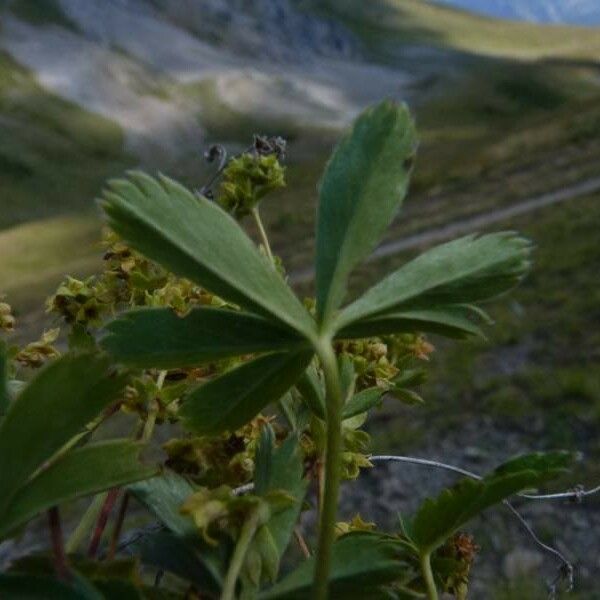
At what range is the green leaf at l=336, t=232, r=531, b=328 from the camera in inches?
14.1

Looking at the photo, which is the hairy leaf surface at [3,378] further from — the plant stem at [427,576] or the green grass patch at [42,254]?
the green grass patch at [42,254]

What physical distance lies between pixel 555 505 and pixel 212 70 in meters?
43.0

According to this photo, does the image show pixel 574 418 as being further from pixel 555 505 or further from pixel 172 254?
pixel 172 254

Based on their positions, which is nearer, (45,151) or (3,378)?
(3,378)

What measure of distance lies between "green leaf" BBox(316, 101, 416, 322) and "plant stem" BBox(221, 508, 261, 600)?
9cm

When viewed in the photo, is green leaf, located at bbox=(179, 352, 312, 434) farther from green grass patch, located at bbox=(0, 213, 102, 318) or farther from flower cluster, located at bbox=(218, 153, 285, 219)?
green grass patch, located at bbox=(0, 213, 102, 318)

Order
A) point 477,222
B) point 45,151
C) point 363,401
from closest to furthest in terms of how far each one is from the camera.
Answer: point 363,401, point 477,222, point 45,151

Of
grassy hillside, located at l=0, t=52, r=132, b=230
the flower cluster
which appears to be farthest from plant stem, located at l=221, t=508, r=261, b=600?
grassy hillside, located at l=0, t=52, r=132, b=230

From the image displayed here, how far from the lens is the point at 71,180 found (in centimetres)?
3662

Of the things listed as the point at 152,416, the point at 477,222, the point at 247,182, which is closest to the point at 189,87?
the point at 477,222

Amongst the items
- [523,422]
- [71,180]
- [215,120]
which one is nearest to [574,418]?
[523,422]

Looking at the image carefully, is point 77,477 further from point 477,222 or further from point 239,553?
point 477,222

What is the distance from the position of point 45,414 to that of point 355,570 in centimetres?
13

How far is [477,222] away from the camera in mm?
12438
